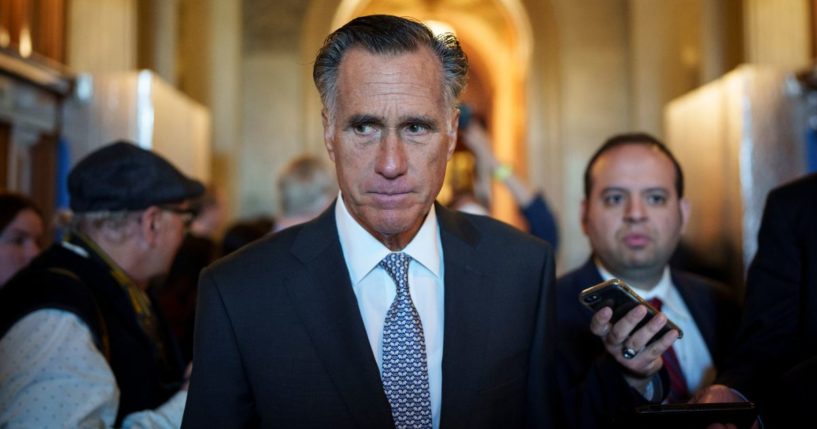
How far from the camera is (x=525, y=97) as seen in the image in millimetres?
9250

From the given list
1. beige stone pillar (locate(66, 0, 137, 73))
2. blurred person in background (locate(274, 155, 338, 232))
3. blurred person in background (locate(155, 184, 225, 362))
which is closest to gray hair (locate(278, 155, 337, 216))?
blurred person in background (locate(274, 155, 338, 232))

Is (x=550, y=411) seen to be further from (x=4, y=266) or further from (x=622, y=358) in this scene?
(x=4, y=266)

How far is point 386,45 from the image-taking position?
69.3 inches

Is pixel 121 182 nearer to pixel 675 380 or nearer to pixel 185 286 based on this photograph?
pixel 185 286

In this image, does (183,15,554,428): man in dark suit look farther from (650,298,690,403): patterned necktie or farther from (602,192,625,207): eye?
(602,192,625,207): eye

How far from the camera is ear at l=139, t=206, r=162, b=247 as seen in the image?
2.62 metres

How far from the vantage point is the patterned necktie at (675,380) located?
2.55 metres

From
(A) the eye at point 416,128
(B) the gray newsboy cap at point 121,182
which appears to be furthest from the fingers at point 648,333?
(B) the gray newsboy cap at point 121,182

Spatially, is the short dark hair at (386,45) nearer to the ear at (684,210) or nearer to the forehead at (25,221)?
the ear at (684,210)

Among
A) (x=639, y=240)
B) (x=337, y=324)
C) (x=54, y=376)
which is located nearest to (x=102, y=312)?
(x=54, y=376)

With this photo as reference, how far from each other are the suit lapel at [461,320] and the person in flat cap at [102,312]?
943 millimetres

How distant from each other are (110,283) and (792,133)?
4.59 m

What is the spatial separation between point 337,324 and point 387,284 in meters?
0.16

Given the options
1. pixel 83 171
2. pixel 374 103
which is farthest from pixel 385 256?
pixel 83 171
